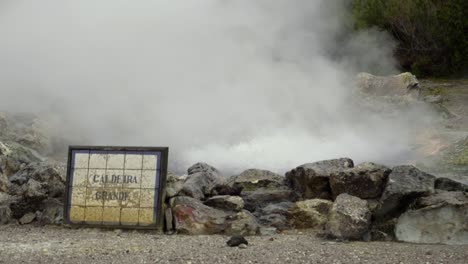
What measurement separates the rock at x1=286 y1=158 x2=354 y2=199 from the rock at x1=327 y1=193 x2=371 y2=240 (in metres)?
0.91

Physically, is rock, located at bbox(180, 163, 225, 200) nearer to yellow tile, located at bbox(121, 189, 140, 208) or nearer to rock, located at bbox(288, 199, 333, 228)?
yellow tile, located at bbox(121, 189, 140, 208)

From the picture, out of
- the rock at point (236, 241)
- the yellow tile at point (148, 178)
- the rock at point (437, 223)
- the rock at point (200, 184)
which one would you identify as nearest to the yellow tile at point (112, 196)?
the yellow tile at point (148, 178)

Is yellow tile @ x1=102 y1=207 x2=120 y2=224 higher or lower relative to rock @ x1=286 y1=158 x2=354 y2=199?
lower

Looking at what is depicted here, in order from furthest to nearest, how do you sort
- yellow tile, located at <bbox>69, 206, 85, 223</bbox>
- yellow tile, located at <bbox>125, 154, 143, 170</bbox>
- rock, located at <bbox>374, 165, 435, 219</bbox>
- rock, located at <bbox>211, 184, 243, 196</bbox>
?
rock, located at <bbox>211, 184, 243, 196</bbox>, yellow tile, located at <bbox>125, 154, 143, 170</bbox>, yellow tile, located at <bbox>69, 206, 85, 223</bbox>, rock, located at <bbox>374, 165, 435, 219</bbox>

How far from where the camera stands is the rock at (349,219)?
16.0 feet

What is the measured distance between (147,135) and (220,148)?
1.63 metres

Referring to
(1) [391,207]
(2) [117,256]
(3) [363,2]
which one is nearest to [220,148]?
(1) [391,207]

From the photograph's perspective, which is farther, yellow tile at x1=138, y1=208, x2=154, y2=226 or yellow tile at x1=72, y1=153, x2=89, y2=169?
yellow tile at x1=72, y1=153, x2=89, y2=169

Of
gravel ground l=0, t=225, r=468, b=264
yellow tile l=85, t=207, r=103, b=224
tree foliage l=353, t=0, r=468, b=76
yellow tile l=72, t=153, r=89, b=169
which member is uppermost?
tree foliage l=353, t=0, r=468, b=76

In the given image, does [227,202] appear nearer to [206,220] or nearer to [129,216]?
[206,220]

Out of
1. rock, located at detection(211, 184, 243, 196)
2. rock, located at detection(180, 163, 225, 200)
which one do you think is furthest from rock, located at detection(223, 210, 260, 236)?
rock, located at detection(211, 184, 243, 196)

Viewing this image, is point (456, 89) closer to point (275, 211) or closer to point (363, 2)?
point (363, 2)

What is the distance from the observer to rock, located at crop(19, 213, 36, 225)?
5.70 metres

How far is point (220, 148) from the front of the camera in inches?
396
